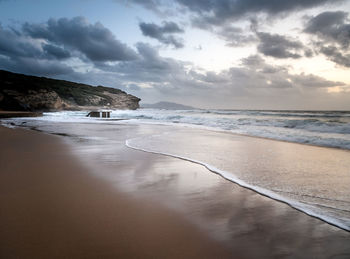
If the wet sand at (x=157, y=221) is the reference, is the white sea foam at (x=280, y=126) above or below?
above

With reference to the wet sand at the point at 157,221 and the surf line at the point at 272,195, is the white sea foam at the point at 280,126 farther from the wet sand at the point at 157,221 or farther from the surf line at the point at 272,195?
the wet sand at the point at 157,221

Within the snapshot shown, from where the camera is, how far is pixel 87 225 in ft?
5.78

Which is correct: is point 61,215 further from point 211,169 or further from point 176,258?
point 211,169

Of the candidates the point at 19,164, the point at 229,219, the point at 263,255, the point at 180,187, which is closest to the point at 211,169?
the point at 180,187

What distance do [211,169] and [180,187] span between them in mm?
1039

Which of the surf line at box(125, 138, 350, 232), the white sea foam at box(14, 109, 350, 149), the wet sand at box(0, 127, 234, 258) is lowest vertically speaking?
the wet sand at box(0, 127, 234, 258)

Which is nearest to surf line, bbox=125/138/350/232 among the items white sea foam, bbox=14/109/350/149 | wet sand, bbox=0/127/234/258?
wet sand, bbox=0/127/234/258

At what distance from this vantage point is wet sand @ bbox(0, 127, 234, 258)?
145cm

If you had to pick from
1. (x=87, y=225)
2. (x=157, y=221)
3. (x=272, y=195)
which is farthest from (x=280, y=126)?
(x=87, y=225)

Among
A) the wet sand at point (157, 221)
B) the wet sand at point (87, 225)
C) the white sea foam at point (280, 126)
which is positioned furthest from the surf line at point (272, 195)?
the white sea foam at point (280, 126)

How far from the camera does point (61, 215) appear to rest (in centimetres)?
193

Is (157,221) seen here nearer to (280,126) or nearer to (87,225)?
(87,225)

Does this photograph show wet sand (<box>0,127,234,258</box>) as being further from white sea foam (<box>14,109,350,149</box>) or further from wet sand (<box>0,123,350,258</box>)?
white sea foam (<box>14,109,350,149</box>)

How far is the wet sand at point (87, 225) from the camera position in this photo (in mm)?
1450
